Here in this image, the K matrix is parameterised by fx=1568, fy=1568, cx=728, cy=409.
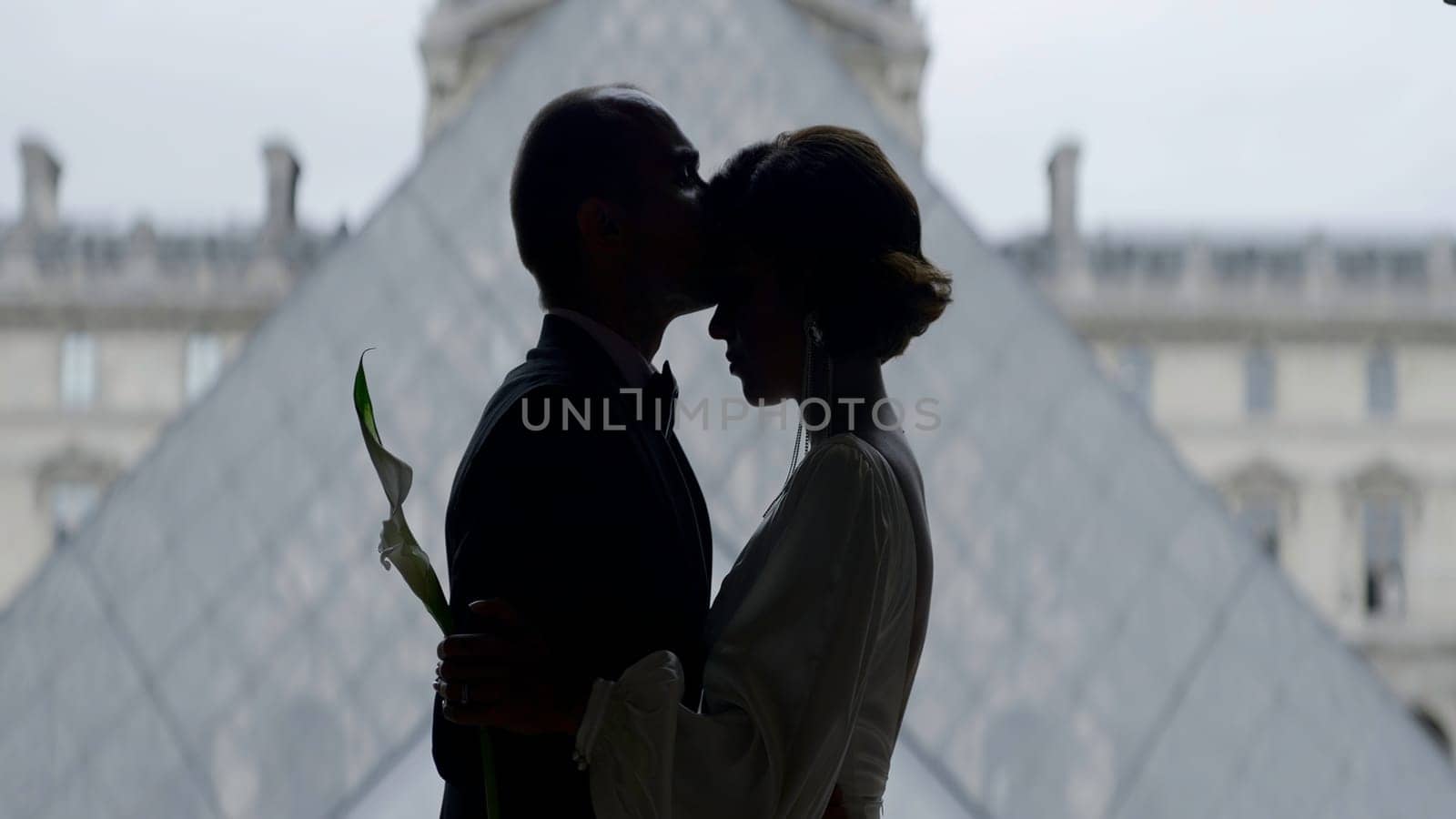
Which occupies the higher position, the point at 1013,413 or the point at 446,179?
the point at 446,179

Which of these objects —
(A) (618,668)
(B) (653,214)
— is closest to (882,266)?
(B) (653,214)

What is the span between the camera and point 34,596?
658cm

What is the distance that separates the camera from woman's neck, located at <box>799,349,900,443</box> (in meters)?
1.71

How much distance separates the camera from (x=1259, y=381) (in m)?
24.4

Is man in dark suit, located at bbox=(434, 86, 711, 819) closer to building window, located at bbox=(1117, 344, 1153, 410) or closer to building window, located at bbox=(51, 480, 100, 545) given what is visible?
building window, located at bbox=(1117, 344, 1153, 410)

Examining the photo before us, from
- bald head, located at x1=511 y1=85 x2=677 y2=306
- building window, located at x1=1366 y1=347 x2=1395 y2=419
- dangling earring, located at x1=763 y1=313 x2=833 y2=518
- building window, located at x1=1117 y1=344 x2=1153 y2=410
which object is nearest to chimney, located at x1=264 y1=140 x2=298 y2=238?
building window, located at x1=1117 y1=344 x2=1153 y2=410

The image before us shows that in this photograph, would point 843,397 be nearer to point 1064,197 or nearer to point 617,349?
point 617,349

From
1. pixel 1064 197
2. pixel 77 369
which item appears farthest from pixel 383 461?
pixel 1064 197

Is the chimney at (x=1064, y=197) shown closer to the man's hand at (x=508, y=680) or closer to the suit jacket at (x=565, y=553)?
the suit jacket at (x=565, y=553)

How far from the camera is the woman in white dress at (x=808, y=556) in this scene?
152 centimetres

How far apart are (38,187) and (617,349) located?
2685 cm

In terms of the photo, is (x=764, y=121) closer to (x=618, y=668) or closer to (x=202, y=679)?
(x=202, y=679)

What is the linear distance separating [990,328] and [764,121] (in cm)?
167

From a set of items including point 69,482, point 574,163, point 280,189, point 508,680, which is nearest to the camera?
point 508,680
